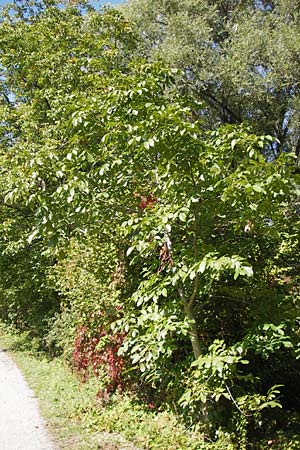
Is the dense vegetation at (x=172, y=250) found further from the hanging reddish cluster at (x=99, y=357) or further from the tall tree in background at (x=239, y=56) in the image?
the tall tree in background at (x=239, y=56)

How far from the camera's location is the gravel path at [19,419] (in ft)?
18.3

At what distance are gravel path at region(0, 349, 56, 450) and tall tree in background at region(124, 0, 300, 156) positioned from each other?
8741 mm

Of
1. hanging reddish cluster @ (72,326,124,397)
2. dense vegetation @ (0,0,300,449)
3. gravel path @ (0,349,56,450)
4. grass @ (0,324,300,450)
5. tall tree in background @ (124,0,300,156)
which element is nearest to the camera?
dense vegetation @ (0,0,300,449)

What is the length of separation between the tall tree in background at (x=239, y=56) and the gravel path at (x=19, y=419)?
874 cm

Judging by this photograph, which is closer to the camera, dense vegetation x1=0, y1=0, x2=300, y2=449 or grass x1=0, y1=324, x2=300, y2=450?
dense vegetation x1=0, y1=0, x2=300, y2=449

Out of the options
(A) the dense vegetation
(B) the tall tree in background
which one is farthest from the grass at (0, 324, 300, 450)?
(B) the tall tree in background

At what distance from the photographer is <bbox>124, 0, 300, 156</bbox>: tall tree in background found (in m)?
11.1

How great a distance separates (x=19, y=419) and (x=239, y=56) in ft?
32.5

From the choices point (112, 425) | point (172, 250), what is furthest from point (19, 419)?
point (172, 250)

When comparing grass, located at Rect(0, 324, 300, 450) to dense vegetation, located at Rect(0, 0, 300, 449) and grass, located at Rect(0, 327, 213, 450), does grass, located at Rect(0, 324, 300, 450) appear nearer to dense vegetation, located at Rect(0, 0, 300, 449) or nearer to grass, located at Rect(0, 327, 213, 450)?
grass, located at Rect(0, 327, 213, 450)

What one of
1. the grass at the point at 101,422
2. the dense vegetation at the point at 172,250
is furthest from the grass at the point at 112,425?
the dense vegetation at the point at 172,250

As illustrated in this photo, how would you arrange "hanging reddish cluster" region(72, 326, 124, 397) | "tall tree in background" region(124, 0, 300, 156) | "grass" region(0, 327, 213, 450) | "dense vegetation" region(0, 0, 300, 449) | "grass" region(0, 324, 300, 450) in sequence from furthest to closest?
"tall tree in background" region(124, 0, 300, 156) < "hanging reddish cluster" region(72, 326, 124, 397) < "grass" region(0, 327, 213, 450) < "grass" region(0, 324, 300, 450) < "dense vegetation" region(0, 0, 300, 449)

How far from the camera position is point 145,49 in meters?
13.3

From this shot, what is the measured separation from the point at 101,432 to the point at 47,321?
6.27 meters
